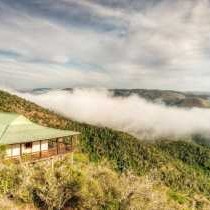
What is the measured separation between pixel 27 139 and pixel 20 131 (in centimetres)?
234

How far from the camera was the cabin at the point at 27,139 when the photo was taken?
3684 cm

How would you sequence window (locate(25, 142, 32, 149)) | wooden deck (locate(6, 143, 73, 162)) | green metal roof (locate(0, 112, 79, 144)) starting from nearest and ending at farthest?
wooden deck (locate(6, 143, 73, 162))
green metal roof (locate(0, 112, 79, 144))
window (locate(25, 142, 32, 149))

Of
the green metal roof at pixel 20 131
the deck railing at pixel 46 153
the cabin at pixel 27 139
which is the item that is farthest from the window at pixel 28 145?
the deck railing at pixel 46 153

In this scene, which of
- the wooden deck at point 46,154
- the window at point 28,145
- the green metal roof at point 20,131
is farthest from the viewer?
the window at point 28,145

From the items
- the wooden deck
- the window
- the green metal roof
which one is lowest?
the wooden deck

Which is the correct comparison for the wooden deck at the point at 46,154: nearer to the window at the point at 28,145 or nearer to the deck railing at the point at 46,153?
the deck railing at the point at 46,153

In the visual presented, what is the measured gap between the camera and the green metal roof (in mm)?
36744

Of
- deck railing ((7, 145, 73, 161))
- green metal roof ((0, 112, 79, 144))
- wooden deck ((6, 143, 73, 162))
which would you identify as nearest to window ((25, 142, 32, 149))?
green metal roof ((0, 112, 79, 144))

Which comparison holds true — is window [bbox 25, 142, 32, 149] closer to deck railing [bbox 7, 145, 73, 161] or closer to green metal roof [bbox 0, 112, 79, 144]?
green metal roof [bbox 0, 112, 79, 144]

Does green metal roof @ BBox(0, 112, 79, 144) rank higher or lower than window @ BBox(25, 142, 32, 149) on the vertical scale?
higher

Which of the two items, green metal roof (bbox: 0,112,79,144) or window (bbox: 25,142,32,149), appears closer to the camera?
green metal roof (bbox: 0,112,79,144)

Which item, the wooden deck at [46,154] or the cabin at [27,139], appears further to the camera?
the cabin at [27,139]

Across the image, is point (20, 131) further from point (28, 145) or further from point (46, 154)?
point (46, 154)

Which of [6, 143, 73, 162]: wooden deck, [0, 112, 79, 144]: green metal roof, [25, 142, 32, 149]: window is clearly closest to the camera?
[6, 143, 73, 162]: wooden deck
